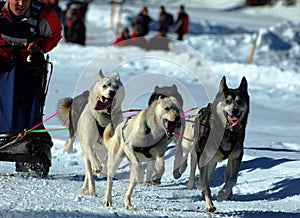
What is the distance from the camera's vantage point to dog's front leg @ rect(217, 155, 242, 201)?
4.97 metres

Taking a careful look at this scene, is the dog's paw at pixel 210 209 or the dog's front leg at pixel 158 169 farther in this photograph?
the dog's front leg at pixel 158 169

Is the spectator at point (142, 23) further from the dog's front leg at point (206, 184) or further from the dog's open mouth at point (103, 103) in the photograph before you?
the dog's front leg at point (206, 184)

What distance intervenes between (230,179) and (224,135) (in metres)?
0.32

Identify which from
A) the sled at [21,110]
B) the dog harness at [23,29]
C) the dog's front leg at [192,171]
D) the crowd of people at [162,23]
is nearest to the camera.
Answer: the dog's front leg at [192,171]

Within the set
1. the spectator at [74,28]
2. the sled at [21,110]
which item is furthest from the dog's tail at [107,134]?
the spectator at [74,28]

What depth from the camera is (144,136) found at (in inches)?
186

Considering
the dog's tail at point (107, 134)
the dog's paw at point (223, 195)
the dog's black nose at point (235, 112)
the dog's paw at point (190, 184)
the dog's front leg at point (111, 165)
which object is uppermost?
the dog's black nose at point (235, 112)

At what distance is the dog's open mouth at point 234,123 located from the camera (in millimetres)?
4902

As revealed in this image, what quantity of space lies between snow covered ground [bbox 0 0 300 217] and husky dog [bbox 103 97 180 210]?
264 millimetres

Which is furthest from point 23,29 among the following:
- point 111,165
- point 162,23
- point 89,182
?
point 162,23

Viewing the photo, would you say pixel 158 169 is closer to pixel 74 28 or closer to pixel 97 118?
pixel 97 118

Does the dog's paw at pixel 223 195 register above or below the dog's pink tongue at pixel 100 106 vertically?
below

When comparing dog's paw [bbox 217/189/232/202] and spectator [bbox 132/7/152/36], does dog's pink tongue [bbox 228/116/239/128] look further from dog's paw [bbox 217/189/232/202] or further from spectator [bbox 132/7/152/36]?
spectator [bbox 132/7/152/36]

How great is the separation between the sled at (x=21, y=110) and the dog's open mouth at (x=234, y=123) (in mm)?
1668
